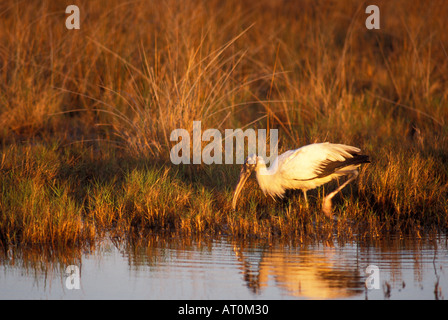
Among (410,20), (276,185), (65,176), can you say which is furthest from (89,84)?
(410,20)

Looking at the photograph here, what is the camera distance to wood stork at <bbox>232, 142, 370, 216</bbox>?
6.50 metres

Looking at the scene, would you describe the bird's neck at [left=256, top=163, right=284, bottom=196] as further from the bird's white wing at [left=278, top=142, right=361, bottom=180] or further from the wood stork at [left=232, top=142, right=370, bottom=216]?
the bird's white wing at [left=278, top=142, right=361, bottom=180]

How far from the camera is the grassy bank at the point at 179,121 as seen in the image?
6160 millimetres

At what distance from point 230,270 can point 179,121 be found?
112 inches

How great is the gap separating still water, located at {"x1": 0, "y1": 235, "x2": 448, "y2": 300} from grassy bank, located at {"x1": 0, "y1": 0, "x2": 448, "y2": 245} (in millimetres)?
336

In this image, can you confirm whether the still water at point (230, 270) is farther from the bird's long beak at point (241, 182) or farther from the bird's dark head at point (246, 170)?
the bird's dark head at point (246, 170)

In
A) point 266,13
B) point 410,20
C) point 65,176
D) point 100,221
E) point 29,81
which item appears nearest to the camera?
point 100,221

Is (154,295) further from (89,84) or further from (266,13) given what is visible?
(266,13)

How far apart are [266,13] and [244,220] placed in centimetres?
856

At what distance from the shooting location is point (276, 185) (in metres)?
6.69

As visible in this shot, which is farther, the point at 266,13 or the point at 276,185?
the point at 266,13

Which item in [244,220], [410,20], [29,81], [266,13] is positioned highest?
[266,13]

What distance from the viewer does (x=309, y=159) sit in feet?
21.3

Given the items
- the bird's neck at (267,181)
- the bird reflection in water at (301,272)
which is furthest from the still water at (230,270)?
the bird's neck at (267,181)
